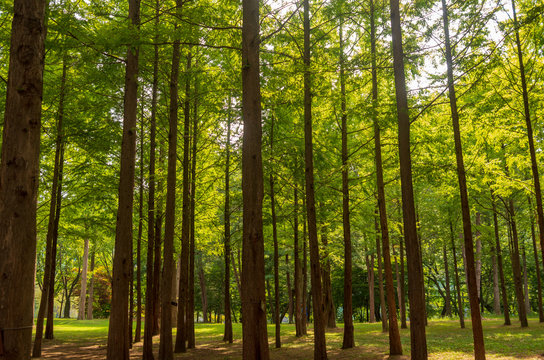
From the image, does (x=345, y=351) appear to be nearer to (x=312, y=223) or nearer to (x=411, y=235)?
(x=312, y=223)

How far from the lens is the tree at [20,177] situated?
4.11 m

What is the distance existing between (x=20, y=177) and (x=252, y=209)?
3.19m

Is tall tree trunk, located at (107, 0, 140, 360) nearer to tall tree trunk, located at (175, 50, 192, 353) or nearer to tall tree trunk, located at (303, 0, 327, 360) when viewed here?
tall tree trunk, located at (175, 50, 192, 353)

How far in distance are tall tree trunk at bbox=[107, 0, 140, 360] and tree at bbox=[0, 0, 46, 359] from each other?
4119mm

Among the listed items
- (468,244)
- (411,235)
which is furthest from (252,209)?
(468,244)

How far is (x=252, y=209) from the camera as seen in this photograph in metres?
6.36

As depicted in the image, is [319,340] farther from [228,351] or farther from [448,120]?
[448,120]

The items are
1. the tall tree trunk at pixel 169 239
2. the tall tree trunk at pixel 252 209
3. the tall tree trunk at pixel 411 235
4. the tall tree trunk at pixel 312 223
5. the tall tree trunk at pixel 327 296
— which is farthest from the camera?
the tall tree trunk at pixel 327 296

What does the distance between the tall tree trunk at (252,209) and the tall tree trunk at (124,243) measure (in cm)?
299

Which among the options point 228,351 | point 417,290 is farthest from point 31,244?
point 228,351

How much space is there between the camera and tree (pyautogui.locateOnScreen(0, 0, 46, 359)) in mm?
4105

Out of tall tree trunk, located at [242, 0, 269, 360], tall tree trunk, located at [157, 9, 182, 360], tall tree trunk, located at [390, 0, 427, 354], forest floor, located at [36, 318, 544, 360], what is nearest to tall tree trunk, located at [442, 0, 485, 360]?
tall tree trunk, located at [390, 0, 427, 354]

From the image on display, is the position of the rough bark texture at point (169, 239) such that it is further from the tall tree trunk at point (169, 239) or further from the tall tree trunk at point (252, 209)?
the tall tree trunk at point (252, 209)

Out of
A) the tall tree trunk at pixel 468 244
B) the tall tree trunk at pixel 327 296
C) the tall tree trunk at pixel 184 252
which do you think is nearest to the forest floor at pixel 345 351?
the tall tree trunk at pixel 184 252
